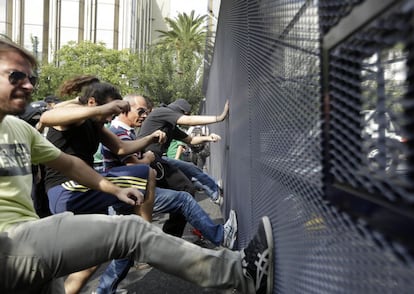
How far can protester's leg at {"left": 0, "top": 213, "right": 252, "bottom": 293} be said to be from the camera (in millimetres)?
1770

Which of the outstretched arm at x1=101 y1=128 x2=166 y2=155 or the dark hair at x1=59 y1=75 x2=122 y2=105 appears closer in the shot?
the dark hair at x1=59 y1=75 x2=122 y2=105

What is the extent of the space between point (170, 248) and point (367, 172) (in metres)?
1.34

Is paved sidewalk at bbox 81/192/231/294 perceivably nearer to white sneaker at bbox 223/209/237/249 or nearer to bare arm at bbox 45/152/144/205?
white sneaker at bbox 223/209/237/249

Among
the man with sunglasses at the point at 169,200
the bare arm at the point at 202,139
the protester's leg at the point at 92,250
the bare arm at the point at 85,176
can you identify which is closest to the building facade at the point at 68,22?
the bare arm at the point at 202,139

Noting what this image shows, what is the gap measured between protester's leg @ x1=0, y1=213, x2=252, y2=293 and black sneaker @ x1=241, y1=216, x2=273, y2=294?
8cm

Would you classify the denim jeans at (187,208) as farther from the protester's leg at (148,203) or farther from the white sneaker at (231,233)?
the protester's leg at (148,203)

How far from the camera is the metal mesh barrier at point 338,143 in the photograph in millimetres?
674

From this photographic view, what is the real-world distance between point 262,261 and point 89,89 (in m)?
1.87

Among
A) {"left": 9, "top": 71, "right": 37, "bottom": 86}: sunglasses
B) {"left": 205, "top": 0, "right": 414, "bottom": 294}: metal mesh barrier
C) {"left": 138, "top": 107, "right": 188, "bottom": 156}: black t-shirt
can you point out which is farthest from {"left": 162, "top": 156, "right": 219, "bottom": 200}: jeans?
{"left": 205, "top": 0, "right": 414, "bottom": 294}: metal mesh barrier

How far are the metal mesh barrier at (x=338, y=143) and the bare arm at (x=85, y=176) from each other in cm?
98

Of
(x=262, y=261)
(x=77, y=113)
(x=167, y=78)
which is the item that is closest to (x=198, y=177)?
(x=77, y=113)

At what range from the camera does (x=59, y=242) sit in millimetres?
1812

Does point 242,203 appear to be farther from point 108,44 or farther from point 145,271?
point 108,44

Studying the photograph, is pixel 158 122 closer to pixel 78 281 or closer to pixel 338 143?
pixel 78 281
